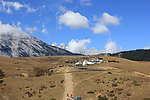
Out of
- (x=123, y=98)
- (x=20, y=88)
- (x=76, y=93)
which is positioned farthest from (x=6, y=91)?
(x=123, y=98)

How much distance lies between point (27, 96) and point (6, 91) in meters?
6.99

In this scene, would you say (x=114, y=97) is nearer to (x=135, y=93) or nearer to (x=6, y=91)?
(x=135, y=93)

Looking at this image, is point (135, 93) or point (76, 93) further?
point (76, 93)

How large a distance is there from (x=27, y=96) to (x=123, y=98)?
54.7 ft

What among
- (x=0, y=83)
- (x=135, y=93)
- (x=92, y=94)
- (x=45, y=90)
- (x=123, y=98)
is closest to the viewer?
(x=123, y=98)

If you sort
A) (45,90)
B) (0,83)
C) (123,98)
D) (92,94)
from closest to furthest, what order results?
(123,98) < (92,94) < (45,90) < (0,83)

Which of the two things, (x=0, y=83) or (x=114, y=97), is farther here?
(x=0, y=83)

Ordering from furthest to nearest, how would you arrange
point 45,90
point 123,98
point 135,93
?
point 45,90, point 135,93, point 123,98

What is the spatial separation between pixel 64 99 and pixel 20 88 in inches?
566

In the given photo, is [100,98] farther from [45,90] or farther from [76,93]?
[45,90]

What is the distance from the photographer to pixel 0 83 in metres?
49.8

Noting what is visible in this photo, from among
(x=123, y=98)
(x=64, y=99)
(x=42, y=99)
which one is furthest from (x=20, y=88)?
(x=123, y=98)

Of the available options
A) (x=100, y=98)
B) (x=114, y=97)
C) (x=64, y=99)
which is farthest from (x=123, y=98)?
(x=64, y=99)

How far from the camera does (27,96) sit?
121 feet
